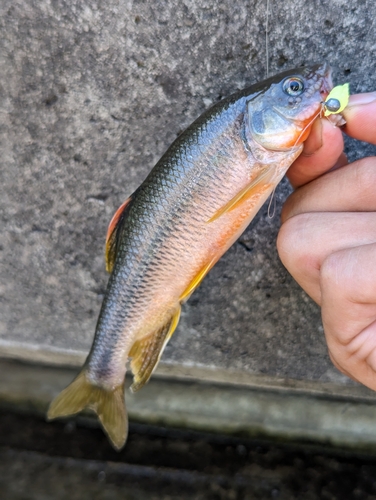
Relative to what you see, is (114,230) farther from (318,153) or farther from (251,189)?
(318,153)

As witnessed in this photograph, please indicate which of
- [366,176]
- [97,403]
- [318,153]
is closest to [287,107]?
[318,153]

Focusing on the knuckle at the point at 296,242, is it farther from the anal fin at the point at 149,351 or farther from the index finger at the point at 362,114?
the anal fin at the point at 149,351

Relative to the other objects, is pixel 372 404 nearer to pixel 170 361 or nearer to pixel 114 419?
pixel 170 361

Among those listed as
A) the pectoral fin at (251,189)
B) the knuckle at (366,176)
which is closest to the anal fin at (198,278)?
the pectoral fin at (251,189)

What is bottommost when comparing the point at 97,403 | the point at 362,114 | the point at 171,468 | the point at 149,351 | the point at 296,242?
the point at 171,468

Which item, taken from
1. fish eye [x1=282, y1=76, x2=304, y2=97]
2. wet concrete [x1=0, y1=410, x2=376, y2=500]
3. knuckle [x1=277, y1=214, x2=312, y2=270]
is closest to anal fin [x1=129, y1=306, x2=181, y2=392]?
knuckle [x1=277, y1=214, x2=312, y2=270]

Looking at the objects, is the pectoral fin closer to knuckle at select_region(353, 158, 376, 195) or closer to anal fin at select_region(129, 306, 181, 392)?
knuckle at select_region(353, 158, 376, 195)

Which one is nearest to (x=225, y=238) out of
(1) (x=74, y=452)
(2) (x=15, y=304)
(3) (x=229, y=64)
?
(3) (x=229, y=64)
